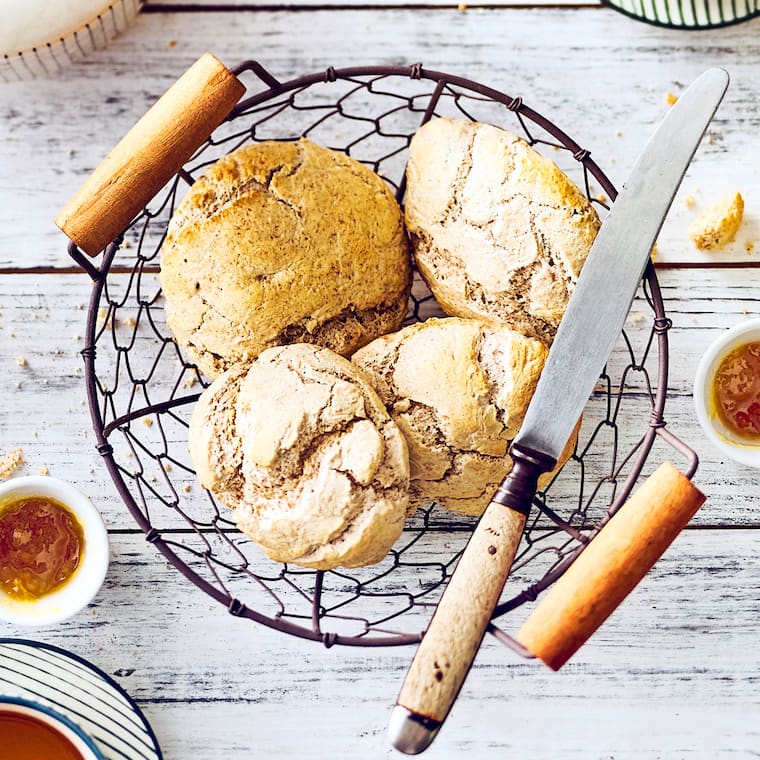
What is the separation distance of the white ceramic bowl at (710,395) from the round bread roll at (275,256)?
46cm

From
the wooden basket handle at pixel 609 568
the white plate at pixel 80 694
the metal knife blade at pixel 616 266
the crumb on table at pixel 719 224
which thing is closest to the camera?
the wooden basket handle at pixel 609 568

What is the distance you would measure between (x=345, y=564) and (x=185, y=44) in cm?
86

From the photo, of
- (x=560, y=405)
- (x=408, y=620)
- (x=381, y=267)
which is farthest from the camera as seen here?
(x=408, y=620)

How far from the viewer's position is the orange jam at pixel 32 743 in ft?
4.07

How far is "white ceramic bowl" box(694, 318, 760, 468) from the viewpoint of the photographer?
1.25m

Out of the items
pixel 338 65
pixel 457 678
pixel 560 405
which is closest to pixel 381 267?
pixel 560 405

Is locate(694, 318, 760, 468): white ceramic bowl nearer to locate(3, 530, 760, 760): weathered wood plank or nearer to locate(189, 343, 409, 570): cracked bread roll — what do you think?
locate(3, 530, 760, 760): weathered wood plank

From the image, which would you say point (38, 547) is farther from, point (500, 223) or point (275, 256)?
point (500, 223)

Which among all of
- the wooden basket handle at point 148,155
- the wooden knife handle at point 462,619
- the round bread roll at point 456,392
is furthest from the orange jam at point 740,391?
the wooden basket handle at point 148,155

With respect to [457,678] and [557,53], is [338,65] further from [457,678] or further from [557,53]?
[457,678]

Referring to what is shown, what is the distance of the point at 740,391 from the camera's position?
4.26ft

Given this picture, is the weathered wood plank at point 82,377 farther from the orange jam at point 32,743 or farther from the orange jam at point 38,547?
the orange jam at point 32,743

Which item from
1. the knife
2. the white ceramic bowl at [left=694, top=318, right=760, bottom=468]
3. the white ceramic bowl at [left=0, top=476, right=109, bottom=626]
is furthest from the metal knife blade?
the white ceramic bowl at [left=0, top=476, right=109, bottom=626]

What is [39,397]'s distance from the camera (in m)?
1.38
